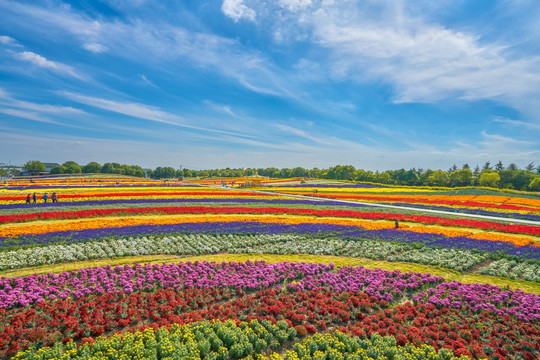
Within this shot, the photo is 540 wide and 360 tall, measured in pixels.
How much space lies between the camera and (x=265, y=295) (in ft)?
30.0

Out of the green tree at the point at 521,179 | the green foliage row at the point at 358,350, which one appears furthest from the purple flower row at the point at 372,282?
the green tree at the point at 521,179

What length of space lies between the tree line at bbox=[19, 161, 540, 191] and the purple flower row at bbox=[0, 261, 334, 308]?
7424 centimetres

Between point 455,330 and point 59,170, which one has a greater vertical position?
point 59,170

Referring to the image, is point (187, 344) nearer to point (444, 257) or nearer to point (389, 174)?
point (444, 257)

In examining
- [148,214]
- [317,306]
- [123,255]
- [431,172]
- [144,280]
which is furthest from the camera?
[431,172]

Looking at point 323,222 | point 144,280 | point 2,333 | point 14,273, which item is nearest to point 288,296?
point 144,280

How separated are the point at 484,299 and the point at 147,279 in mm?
11590

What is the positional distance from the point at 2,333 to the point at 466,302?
13.0 metres

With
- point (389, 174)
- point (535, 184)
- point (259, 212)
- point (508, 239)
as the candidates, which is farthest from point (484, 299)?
point (389, 174)

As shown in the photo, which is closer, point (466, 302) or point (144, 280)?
point (466, 302)

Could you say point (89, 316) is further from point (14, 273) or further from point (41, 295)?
point (14, 273)

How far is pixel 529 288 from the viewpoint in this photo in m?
10.0

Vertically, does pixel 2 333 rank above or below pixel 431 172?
below

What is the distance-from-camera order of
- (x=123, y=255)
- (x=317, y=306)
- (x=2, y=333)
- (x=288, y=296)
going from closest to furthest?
(x=2, y=333), (x=317, y=306), (x=288, y=296), (x=123, y=255)
